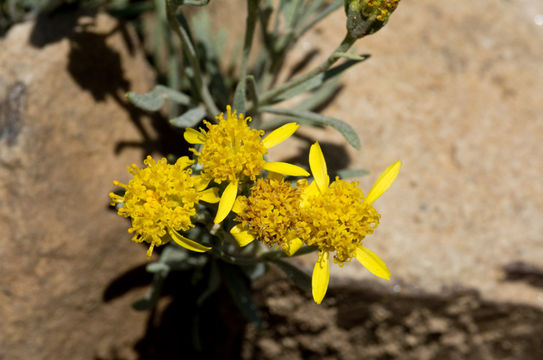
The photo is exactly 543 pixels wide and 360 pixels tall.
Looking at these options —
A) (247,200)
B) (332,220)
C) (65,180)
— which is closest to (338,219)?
(332,220)

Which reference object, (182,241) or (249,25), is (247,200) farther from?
(249,25)

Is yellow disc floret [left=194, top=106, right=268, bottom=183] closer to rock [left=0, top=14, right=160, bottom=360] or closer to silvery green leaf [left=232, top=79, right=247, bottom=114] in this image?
silvery green leaf [left=232, top=79, right=247, bottom=114]

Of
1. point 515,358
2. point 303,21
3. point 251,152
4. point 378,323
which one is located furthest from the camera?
point 515,358

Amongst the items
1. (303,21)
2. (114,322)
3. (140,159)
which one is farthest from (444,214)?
(114,322)

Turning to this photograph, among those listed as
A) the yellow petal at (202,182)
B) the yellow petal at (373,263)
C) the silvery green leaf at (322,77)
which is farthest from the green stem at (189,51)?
the yellow petal at (373,263)

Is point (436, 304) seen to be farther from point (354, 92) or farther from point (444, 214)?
point (354, 92)

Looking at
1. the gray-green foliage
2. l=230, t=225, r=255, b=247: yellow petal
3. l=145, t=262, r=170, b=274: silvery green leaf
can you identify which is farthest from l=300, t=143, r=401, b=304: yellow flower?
l=145, t=262, r=170, b=274: silvery green leaf
